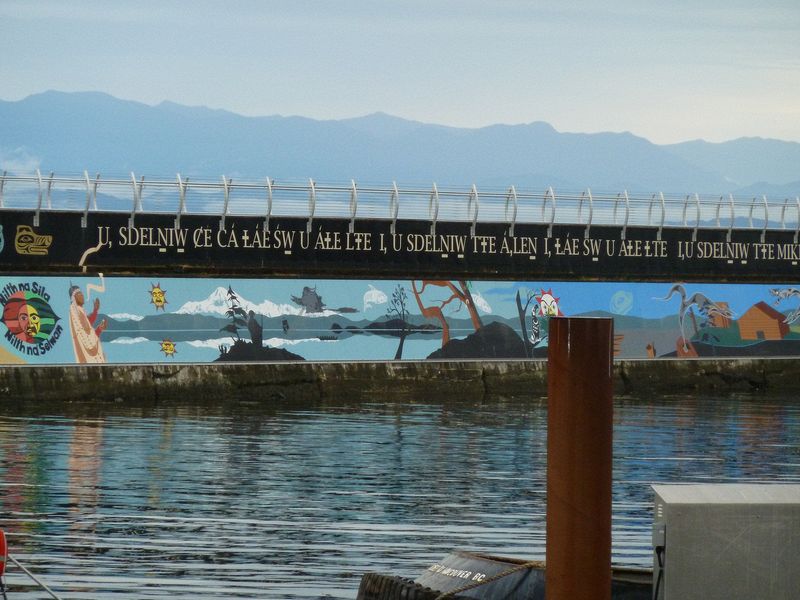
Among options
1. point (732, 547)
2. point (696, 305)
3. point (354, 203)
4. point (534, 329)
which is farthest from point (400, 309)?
point (732, 547)

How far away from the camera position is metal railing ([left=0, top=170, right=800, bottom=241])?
45844 mm

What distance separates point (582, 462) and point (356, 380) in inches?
1405

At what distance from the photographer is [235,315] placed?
1865 inches

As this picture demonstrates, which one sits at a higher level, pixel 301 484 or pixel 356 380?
pixel 356 380

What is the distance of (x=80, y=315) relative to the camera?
149 feet

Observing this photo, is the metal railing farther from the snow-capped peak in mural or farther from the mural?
the snow-capped peak in mural

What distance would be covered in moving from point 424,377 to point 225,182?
9.56 meters

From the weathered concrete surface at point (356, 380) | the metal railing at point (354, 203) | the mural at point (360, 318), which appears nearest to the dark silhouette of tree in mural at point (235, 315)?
the mural at point (360, 318)

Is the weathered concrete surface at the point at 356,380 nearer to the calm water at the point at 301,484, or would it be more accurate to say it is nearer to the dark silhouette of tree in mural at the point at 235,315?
the calm water at the point at 301,484

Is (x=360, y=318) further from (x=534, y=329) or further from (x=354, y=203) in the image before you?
(x=534, y=329)

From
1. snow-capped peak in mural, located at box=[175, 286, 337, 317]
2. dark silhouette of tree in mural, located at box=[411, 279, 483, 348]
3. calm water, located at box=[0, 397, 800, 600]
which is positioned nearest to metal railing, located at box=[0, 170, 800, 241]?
dark silhouette of tree in mural, located at box=[411, 279, 483, 348]

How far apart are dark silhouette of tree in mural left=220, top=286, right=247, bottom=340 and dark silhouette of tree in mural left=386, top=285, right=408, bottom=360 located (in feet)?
17.4

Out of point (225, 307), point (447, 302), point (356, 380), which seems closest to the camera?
point (356, 380)

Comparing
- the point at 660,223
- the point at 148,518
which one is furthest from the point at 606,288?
the point at 148,518
